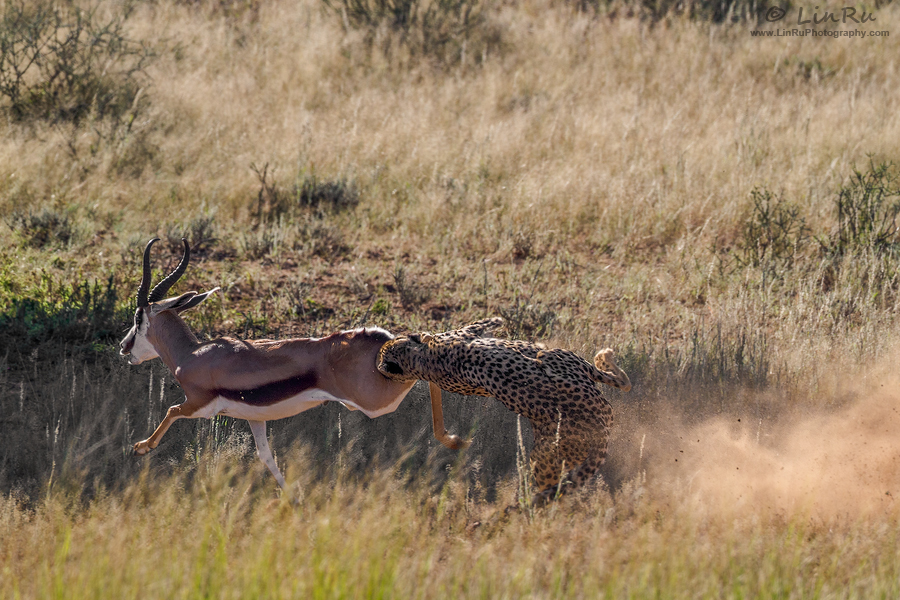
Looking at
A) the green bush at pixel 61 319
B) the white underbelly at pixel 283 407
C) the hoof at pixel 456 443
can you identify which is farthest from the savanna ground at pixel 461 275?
the white underbelly at pixel 283 407

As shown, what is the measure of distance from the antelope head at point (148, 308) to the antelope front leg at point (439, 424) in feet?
4.05

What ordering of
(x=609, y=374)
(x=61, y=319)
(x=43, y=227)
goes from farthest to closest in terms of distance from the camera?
1. (x=43, y=227)
2. (x=61, y=319)
3. (x=609, y=374)

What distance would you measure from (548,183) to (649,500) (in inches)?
196

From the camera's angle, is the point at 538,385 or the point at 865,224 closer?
the point at 538,385

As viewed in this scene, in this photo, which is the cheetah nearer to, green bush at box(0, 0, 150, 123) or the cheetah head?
the cheetah head

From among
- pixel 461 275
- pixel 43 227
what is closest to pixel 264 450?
pixel 461 275

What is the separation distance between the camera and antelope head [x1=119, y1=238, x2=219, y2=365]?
421 centimetres

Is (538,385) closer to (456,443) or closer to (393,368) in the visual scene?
(393,368)

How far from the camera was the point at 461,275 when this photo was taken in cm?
732

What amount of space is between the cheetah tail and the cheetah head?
84 centimetres

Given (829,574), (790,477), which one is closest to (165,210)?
(790,477)

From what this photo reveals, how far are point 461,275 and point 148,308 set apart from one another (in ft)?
11.4

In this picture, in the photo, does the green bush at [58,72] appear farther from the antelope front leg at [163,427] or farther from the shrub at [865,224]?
the shrub at [865,224]

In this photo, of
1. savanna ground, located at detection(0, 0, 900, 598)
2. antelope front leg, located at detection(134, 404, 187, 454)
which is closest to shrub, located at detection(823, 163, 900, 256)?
savanna ground, located at detection(0, 0, 900, 598)
